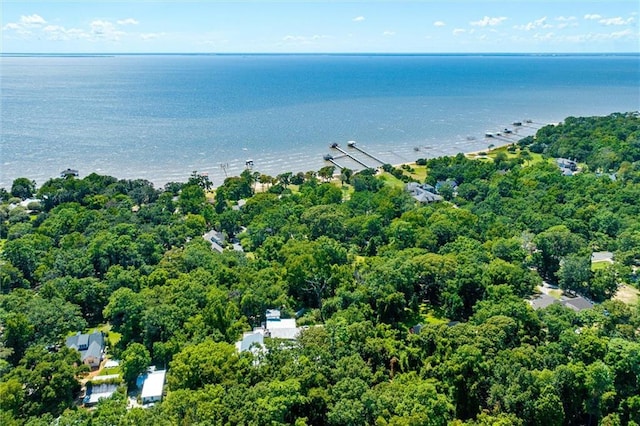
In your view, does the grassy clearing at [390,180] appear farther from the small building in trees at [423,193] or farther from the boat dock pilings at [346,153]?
the boat dock pilings at [346,153]

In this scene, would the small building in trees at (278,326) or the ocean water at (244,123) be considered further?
the ocean water at (244,123)

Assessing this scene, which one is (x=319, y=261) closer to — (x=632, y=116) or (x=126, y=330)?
(x=126, y=330)

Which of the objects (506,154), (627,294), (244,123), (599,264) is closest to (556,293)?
(627,294)

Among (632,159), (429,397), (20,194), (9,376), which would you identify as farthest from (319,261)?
(632,159)

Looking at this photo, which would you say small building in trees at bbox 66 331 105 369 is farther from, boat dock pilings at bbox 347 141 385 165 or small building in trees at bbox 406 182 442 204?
boat dock pilings at bbox 347 141 385 165

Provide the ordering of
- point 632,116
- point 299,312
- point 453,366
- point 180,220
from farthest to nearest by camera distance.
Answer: point 632,116, point 180,220, point 299,312, point 453,366

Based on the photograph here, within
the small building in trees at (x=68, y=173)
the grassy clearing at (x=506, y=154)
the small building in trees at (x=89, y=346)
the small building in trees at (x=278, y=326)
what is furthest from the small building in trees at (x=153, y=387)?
the grassy clearing at (x=506, y=154)

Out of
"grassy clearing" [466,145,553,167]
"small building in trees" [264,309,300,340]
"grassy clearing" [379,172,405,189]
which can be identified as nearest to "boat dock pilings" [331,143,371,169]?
"grassy clearing" [379,172,405,189]
